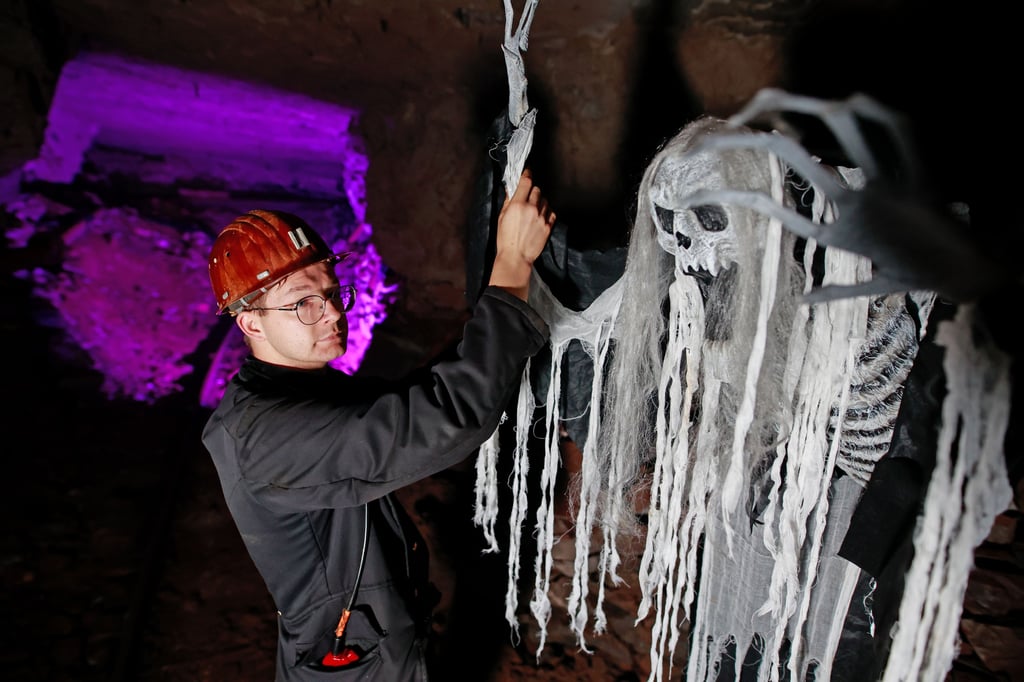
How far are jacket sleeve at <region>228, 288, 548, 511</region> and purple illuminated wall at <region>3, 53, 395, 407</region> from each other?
5125 mm

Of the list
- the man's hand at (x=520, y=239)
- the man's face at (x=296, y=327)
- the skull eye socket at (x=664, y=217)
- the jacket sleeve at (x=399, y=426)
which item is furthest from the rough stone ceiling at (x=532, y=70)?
the man's face at (x=296, y=327)

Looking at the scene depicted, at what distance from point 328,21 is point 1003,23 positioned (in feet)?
12.9

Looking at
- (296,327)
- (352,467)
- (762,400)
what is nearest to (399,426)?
(352,467)

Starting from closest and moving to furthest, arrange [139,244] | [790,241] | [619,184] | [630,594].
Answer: [790,241] → [630,594] → [619,184] → [139,244]

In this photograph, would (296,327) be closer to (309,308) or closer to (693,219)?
(309,308)

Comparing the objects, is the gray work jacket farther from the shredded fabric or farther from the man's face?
the shredded fabric

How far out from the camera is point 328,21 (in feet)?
12.5

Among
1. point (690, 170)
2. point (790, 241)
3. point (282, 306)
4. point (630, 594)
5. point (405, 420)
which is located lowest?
point (630, 594)

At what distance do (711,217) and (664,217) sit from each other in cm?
12

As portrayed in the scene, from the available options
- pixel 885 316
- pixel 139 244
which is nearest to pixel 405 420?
pixel 885 316

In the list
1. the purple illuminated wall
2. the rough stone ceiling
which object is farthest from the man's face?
the purple illuminated wall

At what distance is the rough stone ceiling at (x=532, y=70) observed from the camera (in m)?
2.22

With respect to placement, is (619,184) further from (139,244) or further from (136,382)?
(139,244)

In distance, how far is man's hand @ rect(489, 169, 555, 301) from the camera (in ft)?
4.37
